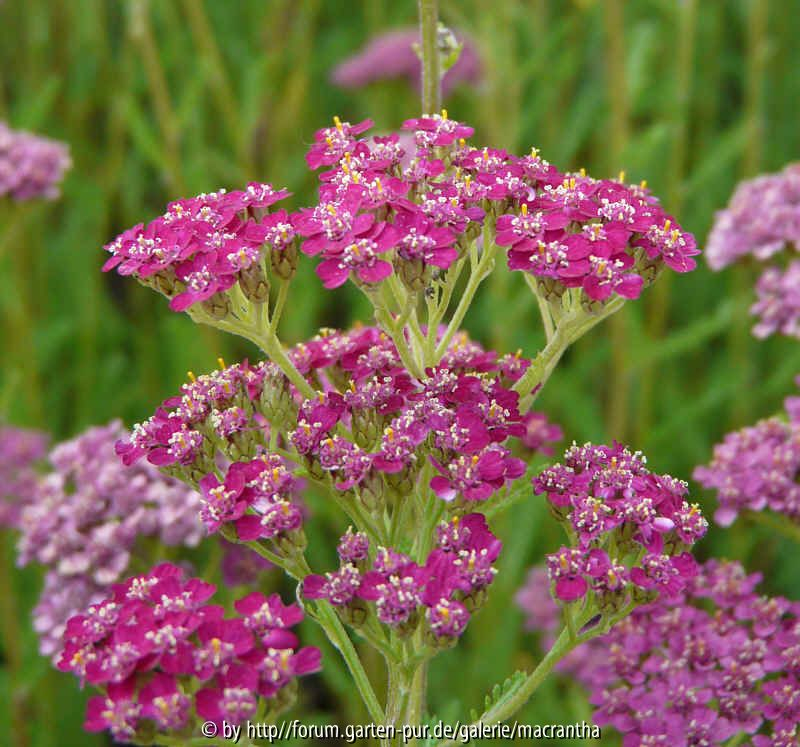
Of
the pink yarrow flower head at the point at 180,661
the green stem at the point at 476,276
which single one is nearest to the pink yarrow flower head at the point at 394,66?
the green stem at the point at 476,276

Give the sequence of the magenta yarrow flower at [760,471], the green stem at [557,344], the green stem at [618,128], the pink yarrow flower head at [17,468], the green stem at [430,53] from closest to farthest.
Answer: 1. the green stem at [557,344]
2. the green stem at [430,53]
3. the magenta yarrow flower at [760,471]
4. the pink yarrow flower head at [17,468]
5. the green stem at [618,128]

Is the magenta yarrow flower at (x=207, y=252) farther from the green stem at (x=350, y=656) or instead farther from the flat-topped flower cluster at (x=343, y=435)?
the green stem at (x=350, y=656)

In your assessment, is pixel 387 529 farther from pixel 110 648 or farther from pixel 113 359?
pixel 113 359

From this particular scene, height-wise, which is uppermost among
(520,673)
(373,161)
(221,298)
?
(373,161)

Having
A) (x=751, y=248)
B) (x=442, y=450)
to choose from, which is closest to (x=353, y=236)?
(x=442, y=450)

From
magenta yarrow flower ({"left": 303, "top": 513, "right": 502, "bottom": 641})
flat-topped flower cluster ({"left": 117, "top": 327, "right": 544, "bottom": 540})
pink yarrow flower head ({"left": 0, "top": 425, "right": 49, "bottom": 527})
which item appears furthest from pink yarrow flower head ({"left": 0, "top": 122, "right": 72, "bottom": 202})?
magenta yarrow flower ({"left": 303, "top": 513, "right": 502, "bottom": 641})
